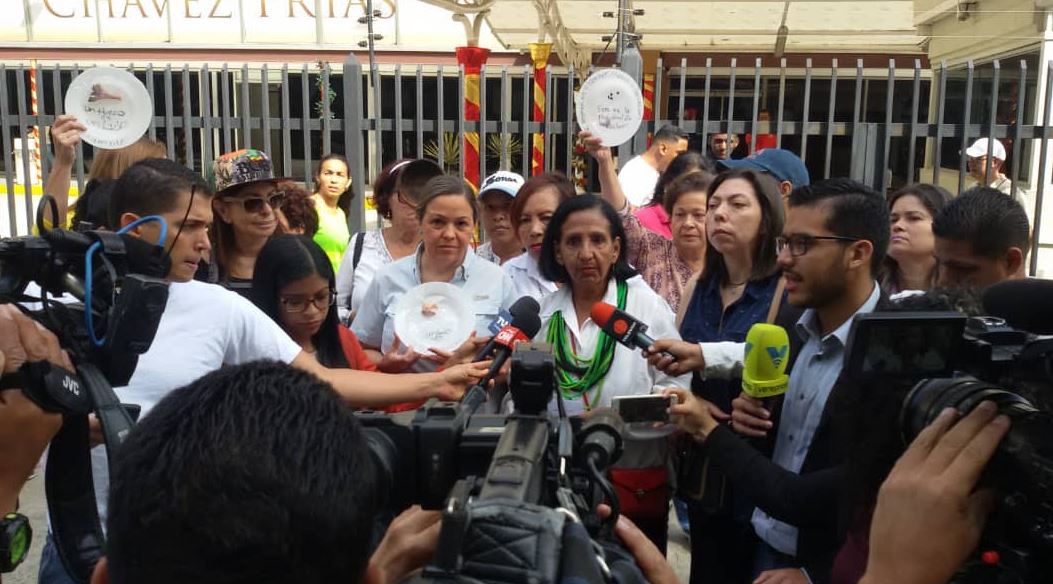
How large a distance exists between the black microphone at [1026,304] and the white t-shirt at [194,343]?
1617 mm

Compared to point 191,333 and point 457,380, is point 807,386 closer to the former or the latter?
point 457,380

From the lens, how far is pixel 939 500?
1.21 metres

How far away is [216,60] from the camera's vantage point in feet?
57.7

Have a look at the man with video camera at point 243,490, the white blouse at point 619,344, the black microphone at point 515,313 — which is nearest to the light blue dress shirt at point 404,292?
the white blouse at point 619,344

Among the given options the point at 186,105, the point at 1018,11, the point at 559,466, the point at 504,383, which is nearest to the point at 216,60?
the point at 186,105

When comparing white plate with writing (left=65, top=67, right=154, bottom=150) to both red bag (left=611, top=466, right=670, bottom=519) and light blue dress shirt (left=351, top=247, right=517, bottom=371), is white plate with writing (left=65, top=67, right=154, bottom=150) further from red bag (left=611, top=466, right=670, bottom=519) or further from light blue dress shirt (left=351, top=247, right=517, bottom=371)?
red bag (left=611, top=466, right=670, bottom=519)

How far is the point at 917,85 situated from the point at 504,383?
498 cm

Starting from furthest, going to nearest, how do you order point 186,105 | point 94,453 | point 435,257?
1. point 186,105
2. point 435,257
3. point 94,453

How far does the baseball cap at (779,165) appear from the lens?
4055 mm

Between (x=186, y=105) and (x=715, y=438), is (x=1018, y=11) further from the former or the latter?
(x=715, y=438)

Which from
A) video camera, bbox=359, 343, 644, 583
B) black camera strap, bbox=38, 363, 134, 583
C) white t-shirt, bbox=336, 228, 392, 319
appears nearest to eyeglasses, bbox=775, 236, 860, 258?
video camera, bbox=359, 343, 644, 583

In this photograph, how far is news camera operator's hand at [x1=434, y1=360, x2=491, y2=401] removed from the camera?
2438 mm

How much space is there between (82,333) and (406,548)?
733 mm

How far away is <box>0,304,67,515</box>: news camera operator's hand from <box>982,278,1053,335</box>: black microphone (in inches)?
55.9
